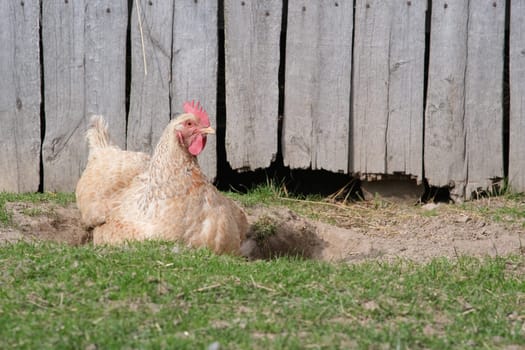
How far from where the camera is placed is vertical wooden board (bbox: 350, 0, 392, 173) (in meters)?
7.45

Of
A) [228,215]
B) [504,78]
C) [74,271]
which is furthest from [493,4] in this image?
[74,271]

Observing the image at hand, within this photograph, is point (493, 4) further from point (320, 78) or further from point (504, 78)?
point (320, 78)

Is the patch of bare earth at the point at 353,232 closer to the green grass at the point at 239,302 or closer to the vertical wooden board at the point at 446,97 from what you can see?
the vertical wooden board at the point at 446,97

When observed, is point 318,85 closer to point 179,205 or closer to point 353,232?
point 353,232

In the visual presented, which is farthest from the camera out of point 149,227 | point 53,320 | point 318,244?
point 318,244

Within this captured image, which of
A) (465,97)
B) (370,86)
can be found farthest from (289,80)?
(465,97)

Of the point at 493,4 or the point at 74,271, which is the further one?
the point at 493,4

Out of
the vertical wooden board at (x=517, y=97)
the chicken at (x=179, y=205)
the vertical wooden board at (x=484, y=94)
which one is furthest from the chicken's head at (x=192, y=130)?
the vertical wooden board at (x=517, y=97)

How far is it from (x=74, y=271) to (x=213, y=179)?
312cm

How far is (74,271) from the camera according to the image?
4879mm

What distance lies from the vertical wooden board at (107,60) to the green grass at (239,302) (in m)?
2.42

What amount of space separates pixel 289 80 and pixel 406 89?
111 centimetres

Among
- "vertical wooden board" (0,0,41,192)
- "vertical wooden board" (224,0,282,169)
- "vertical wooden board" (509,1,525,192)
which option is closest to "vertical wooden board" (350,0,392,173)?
"vertical wooden board" (224,0,282,169)

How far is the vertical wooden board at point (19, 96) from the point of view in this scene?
750 cm
